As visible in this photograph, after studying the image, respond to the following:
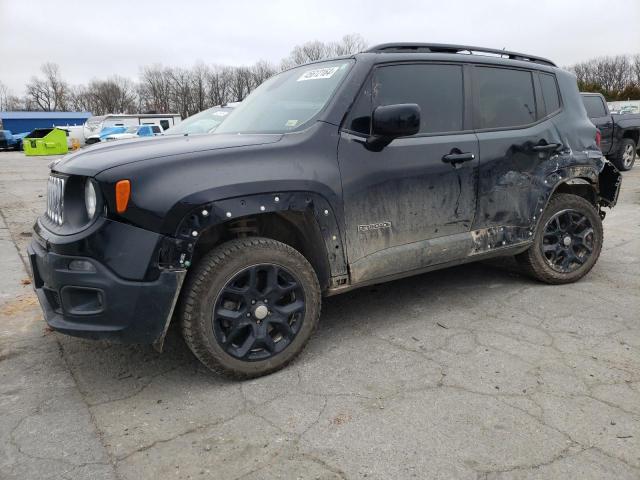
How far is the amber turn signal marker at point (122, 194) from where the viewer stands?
246 cm

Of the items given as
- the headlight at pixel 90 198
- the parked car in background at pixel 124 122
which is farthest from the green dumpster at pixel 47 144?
the headlight at pixel 90 198

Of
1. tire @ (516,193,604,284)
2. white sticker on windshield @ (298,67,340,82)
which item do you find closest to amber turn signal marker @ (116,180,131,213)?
white sticker on windshield @ (298,67,340,82)

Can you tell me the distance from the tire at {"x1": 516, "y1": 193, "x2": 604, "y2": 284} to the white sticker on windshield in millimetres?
2028

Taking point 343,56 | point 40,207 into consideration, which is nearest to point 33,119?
point 40,207

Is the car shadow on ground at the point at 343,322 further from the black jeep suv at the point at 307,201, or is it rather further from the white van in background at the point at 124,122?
the white van in background at the point at 124,122

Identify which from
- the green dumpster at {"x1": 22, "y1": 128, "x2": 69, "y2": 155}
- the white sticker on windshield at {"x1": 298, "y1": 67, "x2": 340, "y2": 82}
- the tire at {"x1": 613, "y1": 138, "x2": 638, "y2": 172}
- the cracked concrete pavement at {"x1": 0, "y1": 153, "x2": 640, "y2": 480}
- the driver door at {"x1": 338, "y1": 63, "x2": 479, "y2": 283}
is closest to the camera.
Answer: the cracked concrete pavement at {"x1": 0, "y1": 153, "x2": 640, "y2": 480}

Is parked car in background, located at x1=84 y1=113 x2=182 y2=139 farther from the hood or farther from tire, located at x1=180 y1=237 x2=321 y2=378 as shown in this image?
tire, located at x1=180 y1=237 x2=321 y2=378

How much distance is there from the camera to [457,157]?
346 centimetres

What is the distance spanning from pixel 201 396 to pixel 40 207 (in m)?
7.89

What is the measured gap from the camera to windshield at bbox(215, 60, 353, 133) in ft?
10.6

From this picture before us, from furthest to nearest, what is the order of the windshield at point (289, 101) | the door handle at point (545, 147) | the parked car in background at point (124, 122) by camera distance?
the parked car in background at point (124, 122) → the door handle at point (545, 147) → the windshield at point (289, 101)

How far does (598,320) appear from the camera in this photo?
3594 mm

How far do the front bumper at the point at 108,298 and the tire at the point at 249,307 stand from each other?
152 mm

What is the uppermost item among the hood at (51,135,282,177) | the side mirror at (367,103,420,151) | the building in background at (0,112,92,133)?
the building in background at (0,112,92,133)
